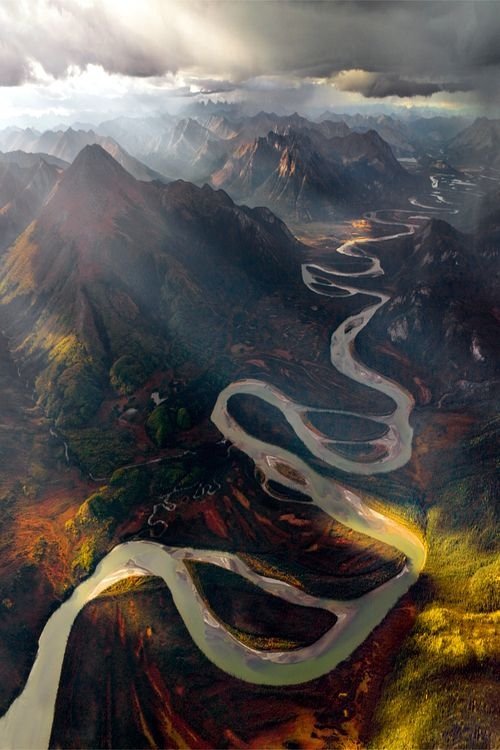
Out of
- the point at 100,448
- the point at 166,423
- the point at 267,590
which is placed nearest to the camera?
the point at 267,590

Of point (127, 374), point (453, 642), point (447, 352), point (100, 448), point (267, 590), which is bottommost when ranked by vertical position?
point (453, 642)

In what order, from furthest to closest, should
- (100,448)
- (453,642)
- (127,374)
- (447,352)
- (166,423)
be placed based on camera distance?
(447,352) < (127,374) < (166,423) < (100,448) < (453,642)

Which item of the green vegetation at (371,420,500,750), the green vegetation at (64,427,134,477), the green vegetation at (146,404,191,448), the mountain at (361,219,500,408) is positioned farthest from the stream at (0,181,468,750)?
the mountain at (361,219,500,408)

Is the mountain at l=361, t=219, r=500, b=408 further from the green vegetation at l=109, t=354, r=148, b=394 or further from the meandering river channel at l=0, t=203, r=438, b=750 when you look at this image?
the green vegetation at l=109, t=354, r=148, b=394

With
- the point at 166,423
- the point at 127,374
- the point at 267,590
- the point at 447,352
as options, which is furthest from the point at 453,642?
the point at 127,374

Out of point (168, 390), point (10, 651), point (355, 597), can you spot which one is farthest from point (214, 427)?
point (10, 651)

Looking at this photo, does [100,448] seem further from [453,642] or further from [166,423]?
[453,642]

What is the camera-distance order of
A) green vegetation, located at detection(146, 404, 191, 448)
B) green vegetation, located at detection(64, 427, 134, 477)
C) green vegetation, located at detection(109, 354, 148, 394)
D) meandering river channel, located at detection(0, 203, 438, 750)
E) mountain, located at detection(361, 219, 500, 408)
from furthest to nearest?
1. green vegetation, located at detection(109, 354, 148, 394)
2. mountain, located at detection(361, 219, 500, 408)
3. green vegetation, located at detection(146, 404, 191, 448)
4. green vegetation, located at detection(64, 427, 134, 477)
5. meandering river channel, located at detection(0, 203, 438, 750)

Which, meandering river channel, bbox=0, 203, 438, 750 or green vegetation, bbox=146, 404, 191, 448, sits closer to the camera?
meandering river channel, bbox=0, 203, 438, 750

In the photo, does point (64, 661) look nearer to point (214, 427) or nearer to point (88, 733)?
point (88, 733)

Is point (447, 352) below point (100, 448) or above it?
above

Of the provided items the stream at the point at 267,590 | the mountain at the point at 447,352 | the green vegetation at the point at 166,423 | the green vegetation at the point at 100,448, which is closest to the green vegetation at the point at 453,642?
the stream at the point at 267,590
